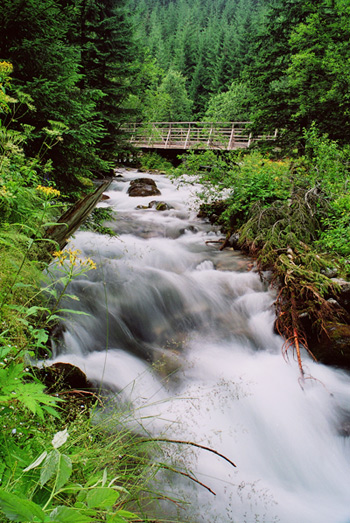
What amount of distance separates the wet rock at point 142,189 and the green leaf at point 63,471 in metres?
11.8

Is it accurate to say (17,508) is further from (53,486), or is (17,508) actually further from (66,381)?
(66,381)

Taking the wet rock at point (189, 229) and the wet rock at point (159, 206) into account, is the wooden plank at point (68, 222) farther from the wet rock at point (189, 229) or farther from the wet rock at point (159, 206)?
the wet rock at point (159, 206)

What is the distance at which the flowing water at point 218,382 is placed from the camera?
7.84 ft

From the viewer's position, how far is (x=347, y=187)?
5855mm

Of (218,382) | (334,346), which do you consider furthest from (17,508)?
(334,346)

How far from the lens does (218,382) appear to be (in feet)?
11.1

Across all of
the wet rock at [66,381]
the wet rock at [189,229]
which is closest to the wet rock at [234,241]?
the wet rock at [189,229]

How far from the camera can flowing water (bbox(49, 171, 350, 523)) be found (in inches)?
94.0

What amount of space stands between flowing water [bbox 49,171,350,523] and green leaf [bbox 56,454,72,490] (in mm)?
865

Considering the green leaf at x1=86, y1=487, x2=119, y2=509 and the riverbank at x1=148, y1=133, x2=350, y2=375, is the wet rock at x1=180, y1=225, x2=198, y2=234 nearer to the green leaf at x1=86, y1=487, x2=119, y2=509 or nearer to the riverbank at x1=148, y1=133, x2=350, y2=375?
the riverbank at x1=148, y1=133, x2=350, y2=375

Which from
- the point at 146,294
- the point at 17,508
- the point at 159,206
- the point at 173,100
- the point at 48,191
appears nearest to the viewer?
the point at 17,508

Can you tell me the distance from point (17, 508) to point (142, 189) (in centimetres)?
1228

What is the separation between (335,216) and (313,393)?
3.42 meters

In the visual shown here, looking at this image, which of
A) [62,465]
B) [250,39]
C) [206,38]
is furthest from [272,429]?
[206,38]
